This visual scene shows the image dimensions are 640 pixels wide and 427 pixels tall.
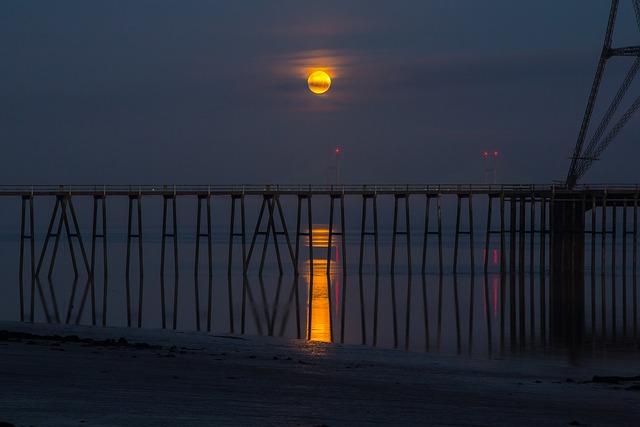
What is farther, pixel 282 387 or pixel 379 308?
pixel 379 308

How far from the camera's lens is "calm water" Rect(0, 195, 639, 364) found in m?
27.5

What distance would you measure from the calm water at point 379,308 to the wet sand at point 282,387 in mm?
4580

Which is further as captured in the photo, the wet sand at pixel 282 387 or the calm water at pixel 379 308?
the calm water at pixel 379 308

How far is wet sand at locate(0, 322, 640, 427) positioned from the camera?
42.1 ft

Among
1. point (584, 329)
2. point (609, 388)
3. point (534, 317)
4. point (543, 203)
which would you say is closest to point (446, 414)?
point (609, 388)

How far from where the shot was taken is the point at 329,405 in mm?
14188

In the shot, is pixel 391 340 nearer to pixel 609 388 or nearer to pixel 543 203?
pixel 609 388

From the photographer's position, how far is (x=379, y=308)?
36.0 metres

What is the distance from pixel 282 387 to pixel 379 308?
66.6ft

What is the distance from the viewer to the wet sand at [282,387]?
12.8 metres

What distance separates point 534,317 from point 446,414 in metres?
20.3

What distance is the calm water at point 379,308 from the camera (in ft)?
90.4

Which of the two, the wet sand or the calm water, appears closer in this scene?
the wet sand

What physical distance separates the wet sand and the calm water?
4580 millimetres
